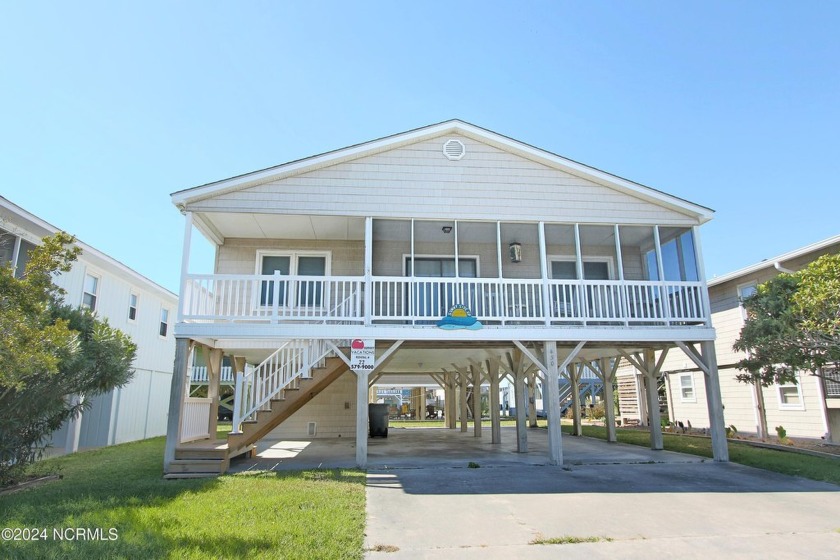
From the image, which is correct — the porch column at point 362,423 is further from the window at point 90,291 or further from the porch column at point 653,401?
the window at point 90,291

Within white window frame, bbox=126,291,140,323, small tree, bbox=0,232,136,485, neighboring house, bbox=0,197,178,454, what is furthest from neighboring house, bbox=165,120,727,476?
white window frame, bbox=126,291,140,323

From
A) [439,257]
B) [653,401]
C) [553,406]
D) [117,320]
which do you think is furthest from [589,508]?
[117,320]

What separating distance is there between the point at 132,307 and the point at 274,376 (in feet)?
28.4

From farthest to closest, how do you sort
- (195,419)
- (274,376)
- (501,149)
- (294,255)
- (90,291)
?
(90,291) < (294,255) < (195,419) < (501,149) < (274,376)

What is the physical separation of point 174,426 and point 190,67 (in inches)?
325

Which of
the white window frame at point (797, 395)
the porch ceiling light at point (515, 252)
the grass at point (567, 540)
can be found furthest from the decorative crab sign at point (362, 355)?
the white window frame at point (797, 395)

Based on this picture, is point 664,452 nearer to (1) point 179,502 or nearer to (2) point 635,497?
(2) point 635,497

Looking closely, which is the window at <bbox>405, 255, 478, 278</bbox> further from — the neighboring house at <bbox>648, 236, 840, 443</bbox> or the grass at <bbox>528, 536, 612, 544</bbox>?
the grass at <bbox>528, 536, 612, 544</bbox>

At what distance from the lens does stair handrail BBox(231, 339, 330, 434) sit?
359 inches

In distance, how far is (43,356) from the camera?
5605mm

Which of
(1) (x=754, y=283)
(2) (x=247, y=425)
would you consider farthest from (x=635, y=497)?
(1) (x=754, y=283)

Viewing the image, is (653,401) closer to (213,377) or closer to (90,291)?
(213,377)

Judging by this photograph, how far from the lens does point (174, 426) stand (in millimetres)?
8758

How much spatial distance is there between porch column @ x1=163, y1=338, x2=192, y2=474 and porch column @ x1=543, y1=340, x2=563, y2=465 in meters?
6.76
